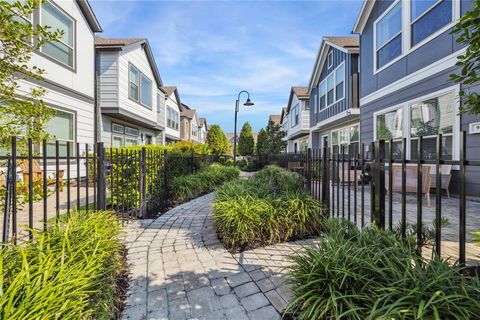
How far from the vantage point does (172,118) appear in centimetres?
2209

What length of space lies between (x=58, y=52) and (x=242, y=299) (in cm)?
997

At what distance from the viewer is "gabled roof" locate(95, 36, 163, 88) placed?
10633mm

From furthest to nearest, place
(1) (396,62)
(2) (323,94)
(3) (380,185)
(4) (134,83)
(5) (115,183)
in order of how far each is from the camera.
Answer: (2) (323,94), (4) (134,83), (1) (396,62), (5) (115,183), (3) (380,185)

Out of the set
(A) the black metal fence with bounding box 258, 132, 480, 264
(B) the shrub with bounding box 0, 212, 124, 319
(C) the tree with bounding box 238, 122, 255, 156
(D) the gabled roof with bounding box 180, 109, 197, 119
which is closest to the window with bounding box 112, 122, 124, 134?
(B) the shrub with bounding box 0, 212, 124, 319

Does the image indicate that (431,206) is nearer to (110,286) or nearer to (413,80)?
(413,80)

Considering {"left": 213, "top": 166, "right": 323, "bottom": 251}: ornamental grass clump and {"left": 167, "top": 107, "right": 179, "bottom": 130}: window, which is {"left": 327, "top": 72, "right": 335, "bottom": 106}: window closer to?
{"left": 213, "top": 166, "right": 323, "bottom": 251}: ornamental grass clump

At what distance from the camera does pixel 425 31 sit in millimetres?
7195

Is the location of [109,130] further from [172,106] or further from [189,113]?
[189,113]

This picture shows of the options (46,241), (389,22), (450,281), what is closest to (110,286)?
(46,241)

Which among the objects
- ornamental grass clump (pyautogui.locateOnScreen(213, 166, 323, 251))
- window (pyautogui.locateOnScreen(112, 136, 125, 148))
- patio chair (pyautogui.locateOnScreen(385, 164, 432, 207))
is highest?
window (pyautogui.locateOnScreen(112, 136, 125, 148))

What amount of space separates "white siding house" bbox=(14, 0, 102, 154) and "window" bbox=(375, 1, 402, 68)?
1108cm

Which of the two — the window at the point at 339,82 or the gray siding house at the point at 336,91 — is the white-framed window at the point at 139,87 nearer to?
the gray siding house at the point at 336,91

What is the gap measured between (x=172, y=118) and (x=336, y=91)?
46.6 feet

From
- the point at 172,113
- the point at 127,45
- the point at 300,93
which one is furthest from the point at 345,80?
the point at 172,113
